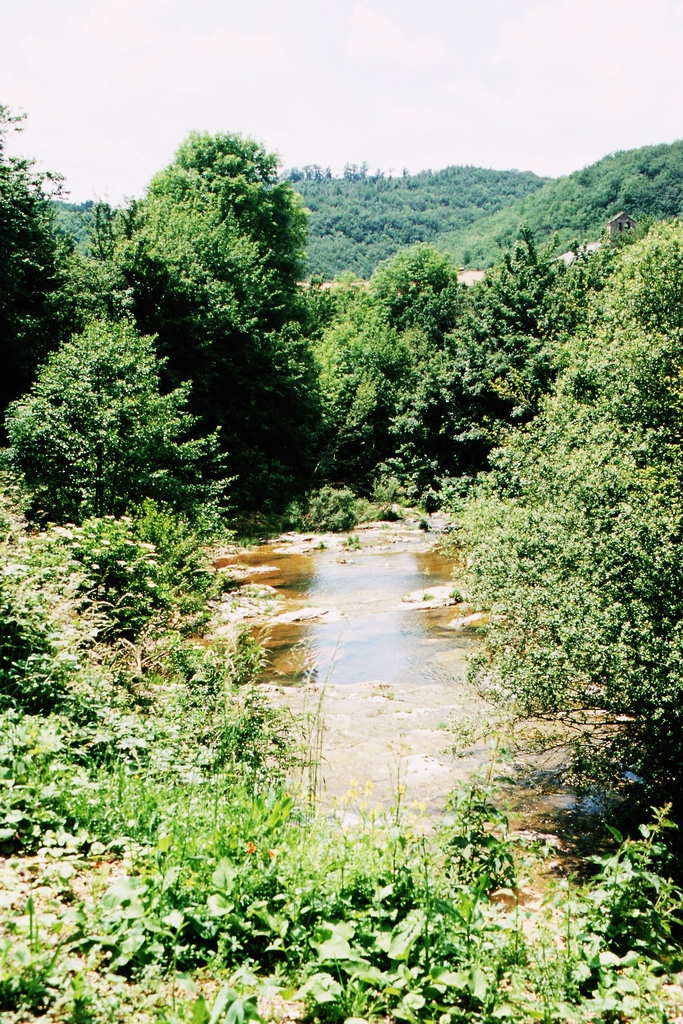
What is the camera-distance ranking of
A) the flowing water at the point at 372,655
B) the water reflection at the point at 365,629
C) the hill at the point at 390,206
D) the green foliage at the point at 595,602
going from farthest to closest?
the hill at the point at 390,206 → the water reflection at the point at 365,629 → the flowing water at the point at 372,655 → the green foliage at the point at 595,602

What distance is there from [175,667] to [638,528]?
4.98 m

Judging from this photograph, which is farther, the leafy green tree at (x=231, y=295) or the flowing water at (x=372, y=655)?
the leafy green tree at (x=231, y=295)

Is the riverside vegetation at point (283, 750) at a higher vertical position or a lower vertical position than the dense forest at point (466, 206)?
lower

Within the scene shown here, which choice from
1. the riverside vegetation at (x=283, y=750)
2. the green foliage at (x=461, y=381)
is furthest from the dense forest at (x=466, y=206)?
the riverside vegetation at (x=283, y=750)

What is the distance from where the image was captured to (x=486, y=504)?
12445mm

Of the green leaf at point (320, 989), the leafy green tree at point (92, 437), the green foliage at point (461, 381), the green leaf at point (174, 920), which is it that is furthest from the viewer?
the green foliage at point (461, 381)

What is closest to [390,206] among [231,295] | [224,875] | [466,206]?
[466,206]

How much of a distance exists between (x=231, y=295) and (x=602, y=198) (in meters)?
78.1

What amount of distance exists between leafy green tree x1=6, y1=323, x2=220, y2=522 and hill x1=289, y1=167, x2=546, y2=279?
340ft

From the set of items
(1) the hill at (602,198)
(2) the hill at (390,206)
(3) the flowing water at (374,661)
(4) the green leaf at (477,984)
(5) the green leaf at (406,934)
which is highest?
(2) the hill at (390,206)

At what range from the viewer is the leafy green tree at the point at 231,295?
74.6ft

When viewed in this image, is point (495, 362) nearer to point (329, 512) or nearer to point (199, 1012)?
point (329, 512)

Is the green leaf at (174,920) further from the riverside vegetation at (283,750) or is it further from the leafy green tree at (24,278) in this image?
the leafy green tree at (24,278)

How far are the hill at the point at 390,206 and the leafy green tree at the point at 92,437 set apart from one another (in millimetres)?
103705
